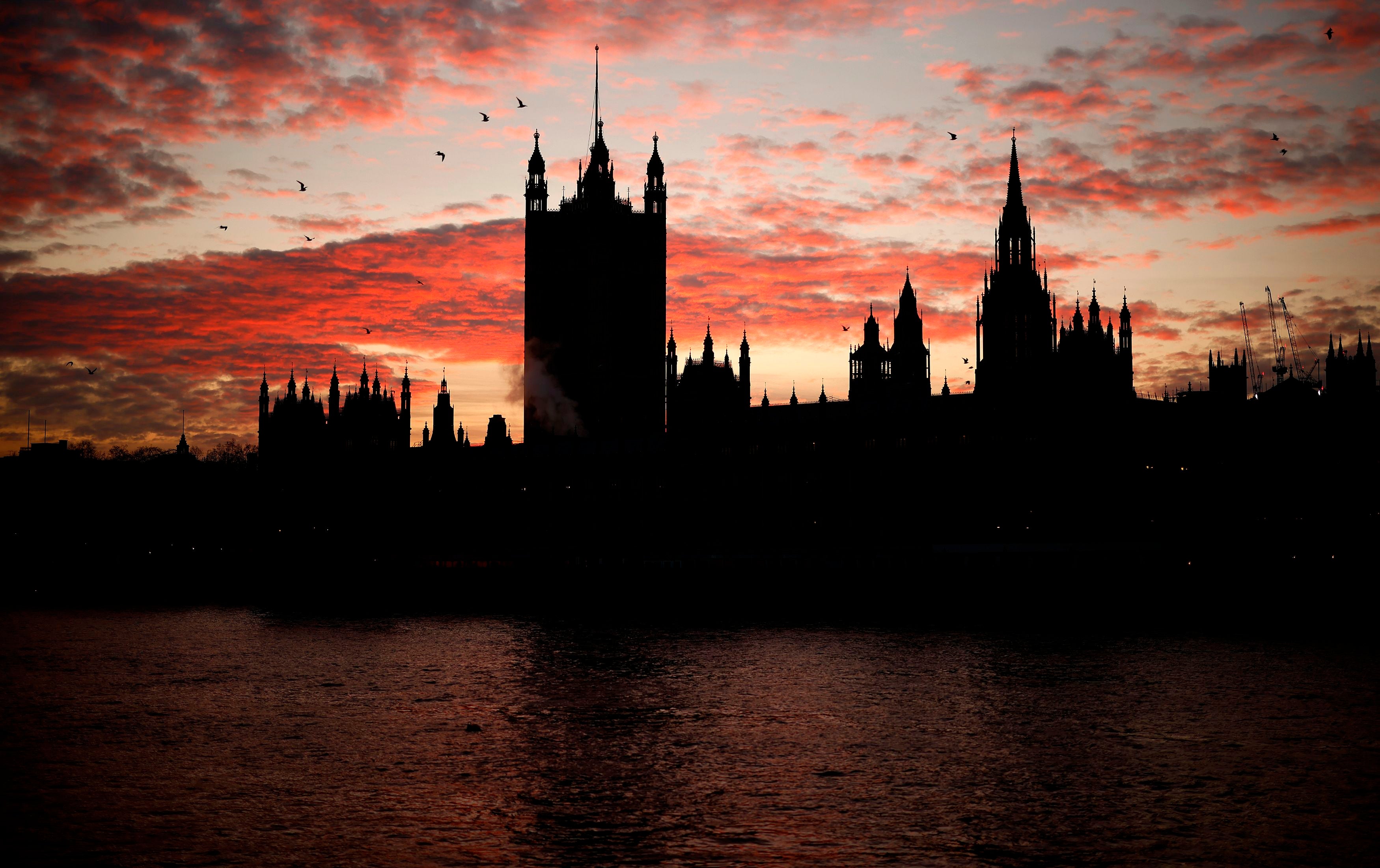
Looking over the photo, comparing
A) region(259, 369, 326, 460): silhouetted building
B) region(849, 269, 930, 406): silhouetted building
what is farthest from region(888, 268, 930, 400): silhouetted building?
region(259, 369, 326, 460): silhouetted building

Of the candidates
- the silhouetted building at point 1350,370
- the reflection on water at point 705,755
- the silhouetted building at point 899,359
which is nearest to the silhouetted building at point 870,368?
the silhouetted building at point 899,359

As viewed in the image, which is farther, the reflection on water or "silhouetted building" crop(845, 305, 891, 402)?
"silhouetted building" crop(845, 305, 891, 402)

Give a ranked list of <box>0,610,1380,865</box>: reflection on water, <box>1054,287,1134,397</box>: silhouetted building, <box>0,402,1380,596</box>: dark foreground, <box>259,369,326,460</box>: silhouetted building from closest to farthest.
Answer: <box>0,610,1380,865</box>: reflection on water
<box>0,402,1380,596</box>: dark foreground
<box>1054,287,1134,397</box>: silhouetted building
<box>259,369,326,460</box>: silhouetted building

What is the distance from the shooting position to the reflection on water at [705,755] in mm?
22125

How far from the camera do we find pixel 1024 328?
118m

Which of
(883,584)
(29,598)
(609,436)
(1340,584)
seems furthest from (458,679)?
(609,436)

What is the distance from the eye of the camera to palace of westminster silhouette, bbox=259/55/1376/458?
107562 millimetres

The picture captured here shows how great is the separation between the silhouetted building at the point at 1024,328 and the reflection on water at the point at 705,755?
64.0 metres

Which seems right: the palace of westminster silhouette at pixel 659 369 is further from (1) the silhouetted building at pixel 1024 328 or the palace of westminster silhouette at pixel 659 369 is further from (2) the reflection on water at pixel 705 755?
(2) the reflection on water at pixel 705 755

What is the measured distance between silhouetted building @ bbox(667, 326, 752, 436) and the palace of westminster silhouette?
7.8 inches

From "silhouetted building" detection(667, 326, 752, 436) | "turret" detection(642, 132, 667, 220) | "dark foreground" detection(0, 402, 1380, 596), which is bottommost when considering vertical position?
"dark foreground" detection(0, 402, 1380, 596)

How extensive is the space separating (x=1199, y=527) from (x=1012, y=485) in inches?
552

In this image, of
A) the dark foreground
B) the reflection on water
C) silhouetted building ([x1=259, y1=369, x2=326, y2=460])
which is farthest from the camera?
silhouetted building ([x1=259, y1=369, x2=326, y2=460])

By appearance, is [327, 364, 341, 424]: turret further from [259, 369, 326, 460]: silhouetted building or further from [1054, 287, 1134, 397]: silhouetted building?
[1054, 287, 1134, 397]: silhouetted building
